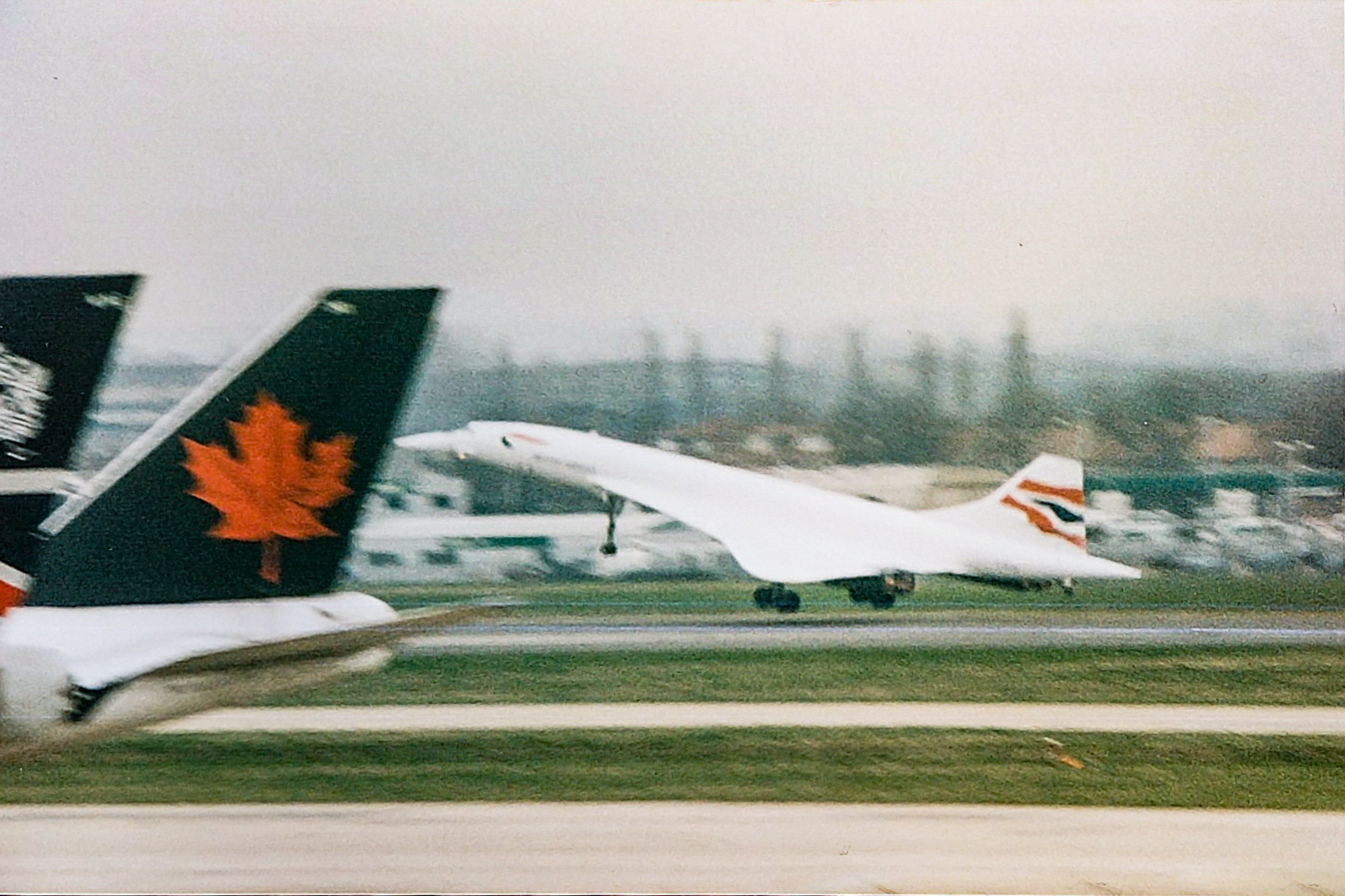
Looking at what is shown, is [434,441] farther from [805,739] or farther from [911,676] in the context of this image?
[911,676]

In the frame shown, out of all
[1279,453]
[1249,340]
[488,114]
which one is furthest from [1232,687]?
[488,114]

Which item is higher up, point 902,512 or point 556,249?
point 556,249

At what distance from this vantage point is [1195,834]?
121 inches

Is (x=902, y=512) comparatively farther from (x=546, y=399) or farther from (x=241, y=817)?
(x=241, y=817)

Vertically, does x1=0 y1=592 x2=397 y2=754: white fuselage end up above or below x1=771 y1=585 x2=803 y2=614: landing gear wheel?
below

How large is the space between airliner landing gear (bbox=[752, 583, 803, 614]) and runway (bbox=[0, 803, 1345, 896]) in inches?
20.1

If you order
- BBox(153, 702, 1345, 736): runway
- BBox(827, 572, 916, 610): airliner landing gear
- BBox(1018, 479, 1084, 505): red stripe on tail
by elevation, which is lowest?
BBox(153, 702, 1345, 736): runway

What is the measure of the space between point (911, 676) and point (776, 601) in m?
0.40

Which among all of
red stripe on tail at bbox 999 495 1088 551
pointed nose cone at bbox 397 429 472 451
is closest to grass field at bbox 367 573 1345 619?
red stripe on tail at bbox 999 495 1088 551

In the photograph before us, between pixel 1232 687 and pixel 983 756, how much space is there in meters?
0.67

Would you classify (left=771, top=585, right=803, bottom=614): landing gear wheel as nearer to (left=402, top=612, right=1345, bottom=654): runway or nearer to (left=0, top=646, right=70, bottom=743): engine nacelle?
(left=402, top=612, right=1345, bottom=654): runway

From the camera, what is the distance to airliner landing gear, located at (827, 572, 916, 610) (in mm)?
3164

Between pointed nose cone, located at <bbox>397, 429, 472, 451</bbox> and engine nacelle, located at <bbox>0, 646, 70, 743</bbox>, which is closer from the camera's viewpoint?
engine nacelle, located at <bbox>0, 646, 70, 743</bbox>

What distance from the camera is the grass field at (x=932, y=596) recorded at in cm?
312
